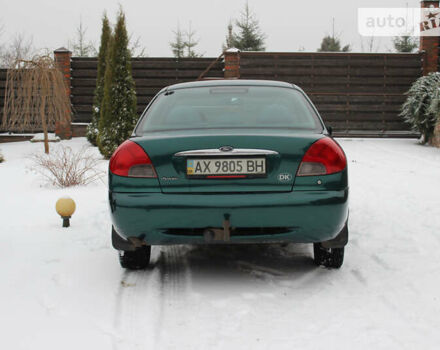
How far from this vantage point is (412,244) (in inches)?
187

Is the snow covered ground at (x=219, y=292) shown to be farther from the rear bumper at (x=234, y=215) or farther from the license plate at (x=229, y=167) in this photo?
the license plate at (x=229, y=167)

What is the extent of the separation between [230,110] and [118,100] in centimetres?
786

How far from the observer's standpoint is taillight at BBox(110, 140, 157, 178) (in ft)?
11.3

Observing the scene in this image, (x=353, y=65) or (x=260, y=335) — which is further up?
(x=353, y=65)

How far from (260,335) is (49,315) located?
48.7 inches

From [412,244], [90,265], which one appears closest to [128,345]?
[90,265]

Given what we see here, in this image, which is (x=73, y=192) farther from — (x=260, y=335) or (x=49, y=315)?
(x=260, y=335)

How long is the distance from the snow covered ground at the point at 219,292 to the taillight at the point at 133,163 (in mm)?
789

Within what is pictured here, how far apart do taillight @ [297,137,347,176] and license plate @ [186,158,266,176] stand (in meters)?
0.27

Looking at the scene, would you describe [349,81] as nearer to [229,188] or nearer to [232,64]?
[232,64]

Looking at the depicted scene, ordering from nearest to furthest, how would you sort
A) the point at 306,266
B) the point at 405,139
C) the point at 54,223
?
the point at 306,266
the point at 54,223
the point at 405,139

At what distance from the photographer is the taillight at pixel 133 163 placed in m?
3.45

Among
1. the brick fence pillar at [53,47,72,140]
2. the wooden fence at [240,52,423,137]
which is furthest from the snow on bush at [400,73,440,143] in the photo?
the brick fence pillar at [53,47,72,140]

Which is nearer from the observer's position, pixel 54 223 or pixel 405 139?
pixel 54 223
